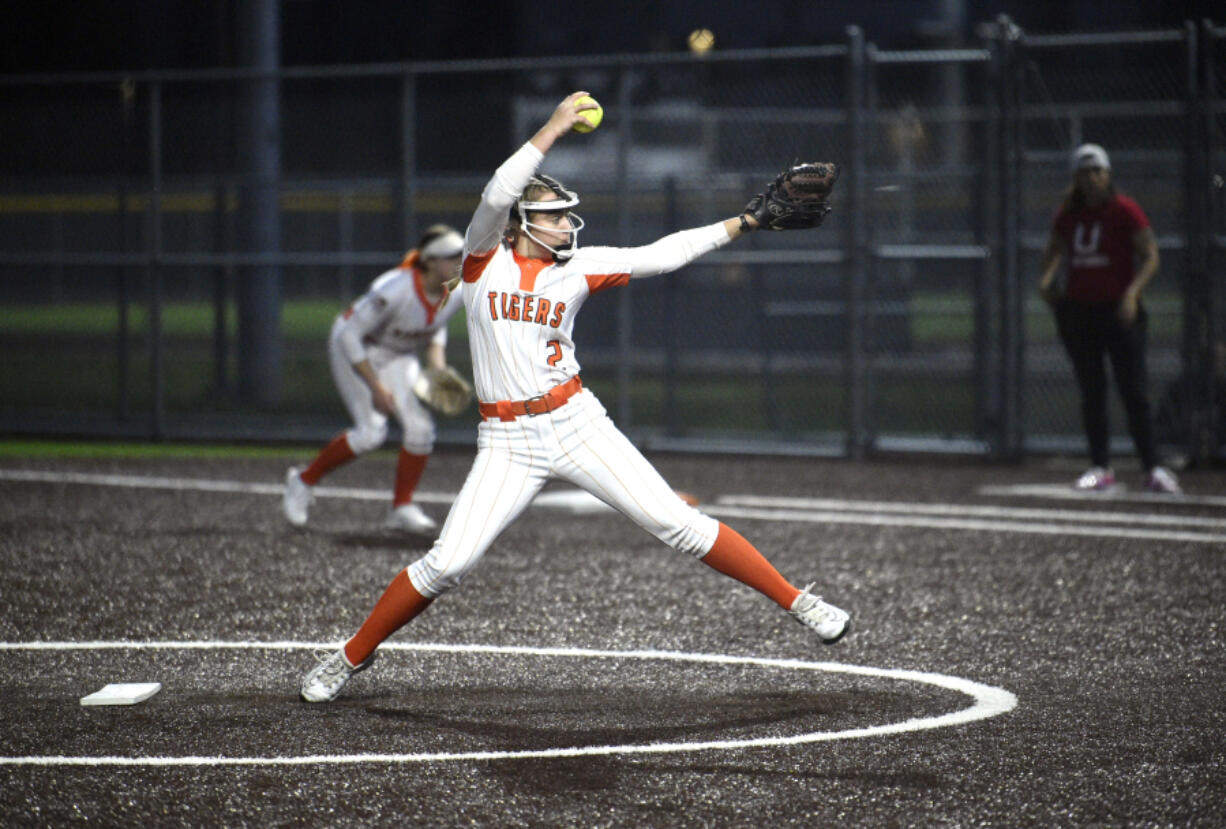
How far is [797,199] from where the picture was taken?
22.1 feet

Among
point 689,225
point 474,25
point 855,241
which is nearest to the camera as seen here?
point 855,241

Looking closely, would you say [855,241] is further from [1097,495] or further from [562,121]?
[562,121]

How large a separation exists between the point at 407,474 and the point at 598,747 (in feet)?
16.7

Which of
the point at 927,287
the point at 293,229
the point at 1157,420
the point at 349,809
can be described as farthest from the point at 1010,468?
the point at 293,229

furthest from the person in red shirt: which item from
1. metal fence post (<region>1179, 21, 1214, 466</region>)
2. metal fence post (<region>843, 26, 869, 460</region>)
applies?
metal fence post (<region>843, 26, 869, 460</region>)

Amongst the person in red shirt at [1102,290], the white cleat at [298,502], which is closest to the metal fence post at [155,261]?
the white cleat at [298,502]

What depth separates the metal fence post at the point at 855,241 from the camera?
14.3 meters

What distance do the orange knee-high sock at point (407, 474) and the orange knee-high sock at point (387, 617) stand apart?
4.13 metres

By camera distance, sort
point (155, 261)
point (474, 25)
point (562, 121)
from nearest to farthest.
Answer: point (562, 121), point (155, 261), point (474, 25)

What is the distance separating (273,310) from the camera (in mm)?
17438

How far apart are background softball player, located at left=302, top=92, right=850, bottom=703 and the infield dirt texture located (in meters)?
0.38

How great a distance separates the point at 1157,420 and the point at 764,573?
8.95m

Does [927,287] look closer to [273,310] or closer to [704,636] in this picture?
[273,310]

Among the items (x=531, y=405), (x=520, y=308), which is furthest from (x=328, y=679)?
(x=520, y=308)
